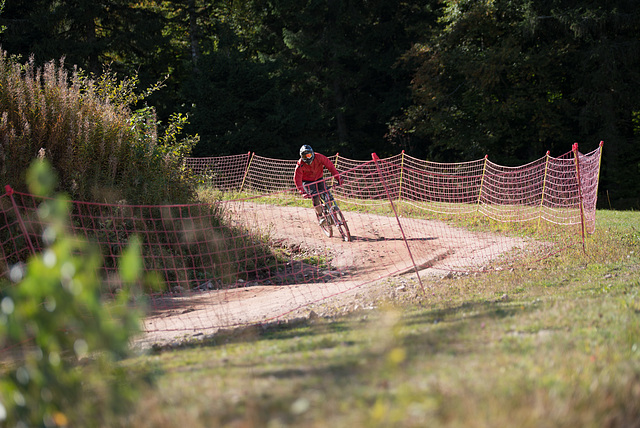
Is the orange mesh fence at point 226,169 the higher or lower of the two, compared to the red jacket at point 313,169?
higher

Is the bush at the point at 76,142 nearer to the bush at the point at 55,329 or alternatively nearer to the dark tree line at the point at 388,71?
the bush at the point at 55,329

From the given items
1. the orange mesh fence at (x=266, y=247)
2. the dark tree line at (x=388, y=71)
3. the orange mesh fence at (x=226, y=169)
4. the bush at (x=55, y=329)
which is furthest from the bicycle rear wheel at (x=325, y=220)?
the dark tree line at (x=388, y=71)

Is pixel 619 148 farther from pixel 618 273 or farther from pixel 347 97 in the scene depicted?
pixel 618 273

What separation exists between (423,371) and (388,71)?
1106 inches

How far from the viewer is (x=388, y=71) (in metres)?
29.7

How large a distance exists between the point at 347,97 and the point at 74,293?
29505 mm

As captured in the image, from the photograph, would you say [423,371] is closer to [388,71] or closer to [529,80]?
[529,80]

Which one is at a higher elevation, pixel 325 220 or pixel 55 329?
pixel 55 329

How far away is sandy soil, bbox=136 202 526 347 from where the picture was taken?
683cm

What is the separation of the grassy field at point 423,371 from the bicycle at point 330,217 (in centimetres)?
549

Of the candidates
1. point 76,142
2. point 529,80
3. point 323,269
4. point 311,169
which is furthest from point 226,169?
point 529,80

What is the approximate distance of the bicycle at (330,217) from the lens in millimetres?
11148

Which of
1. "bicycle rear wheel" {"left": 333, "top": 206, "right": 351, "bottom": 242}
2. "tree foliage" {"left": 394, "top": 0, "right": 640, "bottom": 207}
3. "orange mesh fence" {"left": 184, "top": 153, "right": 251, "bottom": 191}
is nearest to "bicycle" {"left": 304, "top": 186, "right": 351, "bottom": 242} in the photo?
"bicycle rear wheel" {"left": 333, "top": 206, "right": 351, "bottom": 242}

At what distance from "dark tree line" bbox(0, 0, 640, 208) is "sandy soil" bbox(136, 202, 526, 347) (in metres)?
13.6
